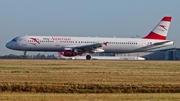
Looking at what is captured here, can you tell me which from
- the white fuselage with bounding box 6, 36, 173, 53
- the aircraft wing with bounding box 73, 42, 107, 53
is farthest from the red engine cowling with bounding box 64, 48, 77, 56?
the aircraft wing with bounding box 73, 42, 107, 53

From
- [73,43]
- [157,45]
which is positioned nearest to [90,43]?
[73,43]

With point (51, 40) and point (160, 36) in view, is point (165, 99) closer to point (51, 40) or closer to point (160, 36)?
point (51, 40)

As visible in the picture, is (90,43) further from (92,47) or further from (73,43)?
(73,43)

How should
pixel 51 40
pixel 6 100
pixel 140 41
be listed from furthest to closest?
pixel 140 41, pixel 51 40, pixel 6 100

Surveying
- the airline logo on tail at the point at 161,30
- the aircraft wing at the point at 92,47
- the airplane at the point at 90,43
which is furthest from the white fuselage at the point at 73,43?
the airline logo on tail at the point at 161,30

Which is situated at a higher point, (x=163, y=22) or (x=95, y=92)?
(x=163, y=22)

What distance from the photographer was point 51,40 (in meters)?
66.8

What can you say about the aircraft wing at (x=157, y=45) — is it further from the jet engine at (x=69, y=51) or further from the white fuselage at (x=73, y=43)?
the jet engine at (x=69, y=51)

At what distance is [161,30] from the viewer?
7294cm

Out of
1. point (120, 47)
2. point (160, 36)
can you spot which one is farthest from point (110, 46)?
point (160, 36)

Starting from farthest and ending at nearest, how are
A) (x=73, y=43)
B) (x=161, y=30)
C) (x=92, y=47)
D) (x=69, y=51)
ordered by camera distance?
(x=161, y=30), (x=92, y=47), (x=73, y=43), (x=69, y=51)

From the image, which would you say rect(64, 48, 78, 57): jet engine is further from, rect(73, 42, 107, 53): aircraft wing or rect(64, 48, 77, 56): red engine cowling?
rect(73, 42, 107, 53): aircraft wing

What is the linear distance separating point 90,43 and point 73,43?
2.64 m

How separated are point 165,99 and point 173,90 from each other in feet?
18.0
